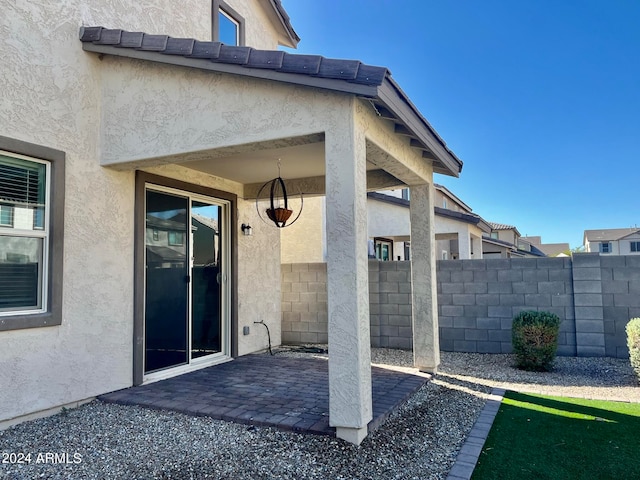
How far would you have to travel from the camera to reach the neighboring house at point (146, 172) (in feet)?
15.5

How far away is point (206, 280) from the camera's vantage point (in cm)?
853

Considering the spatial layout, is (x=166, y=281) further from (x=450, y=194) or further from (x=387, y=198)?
(x=450, y=194)

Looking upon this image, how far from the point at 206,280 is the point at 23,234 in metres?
3.59

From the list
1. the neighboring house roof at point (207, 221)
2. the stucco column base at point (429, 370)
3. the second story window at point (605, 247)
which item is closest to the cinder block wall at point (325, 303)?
the stucco column base at point (429, 370)

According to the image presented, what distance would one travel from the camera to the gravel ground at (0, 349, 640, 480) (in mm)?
4012

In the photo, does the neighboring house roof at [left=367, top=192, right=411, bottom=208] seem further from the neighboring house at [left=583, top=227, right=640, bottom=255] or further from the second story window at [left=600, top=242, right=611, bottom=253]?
the second story window at [left=600, top=242, right=611, bottom=253]

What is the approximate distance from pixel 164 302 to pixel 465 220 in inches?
533

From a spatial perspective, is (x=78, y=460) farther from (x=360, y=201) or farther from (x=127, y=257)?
(x=360, y=201)

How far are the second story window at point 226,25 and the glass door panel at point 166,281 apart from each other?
411cm

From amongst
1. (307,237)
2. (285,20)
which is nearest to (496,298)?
(307,237)

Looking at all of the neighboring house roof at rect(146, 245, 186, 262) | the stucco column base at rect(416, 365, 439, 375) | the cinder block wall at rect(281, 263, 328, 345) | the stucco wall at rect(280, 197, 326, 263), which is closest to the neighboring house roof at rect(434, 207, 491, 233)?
the stucco wall at rect(280, 197, 326, 263)

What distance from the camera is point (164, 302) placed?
7.40 m

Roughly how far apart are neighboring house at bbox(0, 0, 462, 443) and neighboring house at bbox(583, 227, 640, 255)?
197 feet

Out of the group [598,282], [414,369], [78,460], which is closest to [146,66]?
[78,460]
